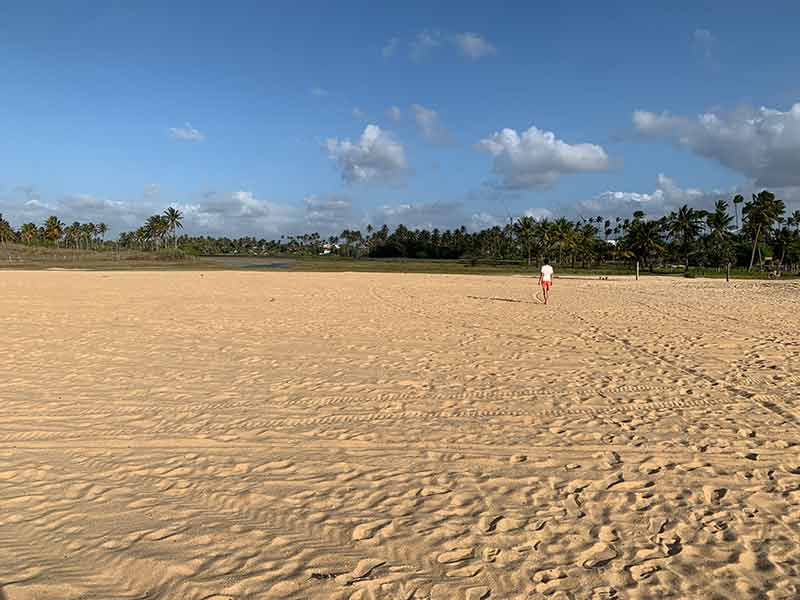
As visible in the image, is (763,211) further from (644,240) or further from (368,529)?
(368,529)

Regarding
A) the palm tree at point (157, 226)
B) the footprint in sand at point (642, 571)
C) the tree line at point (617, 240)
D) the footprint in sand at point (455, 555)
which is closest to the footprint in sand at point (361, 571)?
the footprint in sand at point (455, 555)

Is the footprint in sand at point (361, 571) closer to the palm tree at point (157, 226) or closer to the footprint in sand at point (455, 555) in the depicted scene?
the footprint in sand at point (455, 555)

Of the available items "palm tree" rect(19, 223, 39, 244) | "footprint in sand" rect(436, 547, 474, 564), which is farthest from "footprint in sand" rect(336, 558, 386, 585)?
"palm tree" rect(19, 223, 39, 244)

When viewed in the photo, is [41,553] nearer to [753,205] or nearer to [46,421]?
[46,421]

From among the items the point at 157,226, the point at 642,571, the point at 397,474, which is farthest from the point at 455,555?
the point at 157,226

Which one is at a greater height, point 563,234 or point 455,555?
point 563,234

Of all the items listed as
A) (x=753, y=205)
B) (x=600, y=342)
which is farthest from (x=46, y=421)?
(x=753, y=205)

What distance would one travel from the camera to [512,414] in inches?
253

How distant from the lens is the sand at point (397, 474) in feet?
10.6

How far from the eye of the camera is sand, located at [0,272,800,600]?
322 centimetres

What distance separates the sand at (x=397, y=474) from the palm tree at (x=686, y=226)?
98108mm

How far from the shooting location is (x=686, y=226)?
3775 inches

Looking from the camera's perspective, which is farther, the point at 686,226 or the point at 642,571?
the point at 686,226

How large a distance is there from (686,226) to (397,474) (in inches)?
4233
